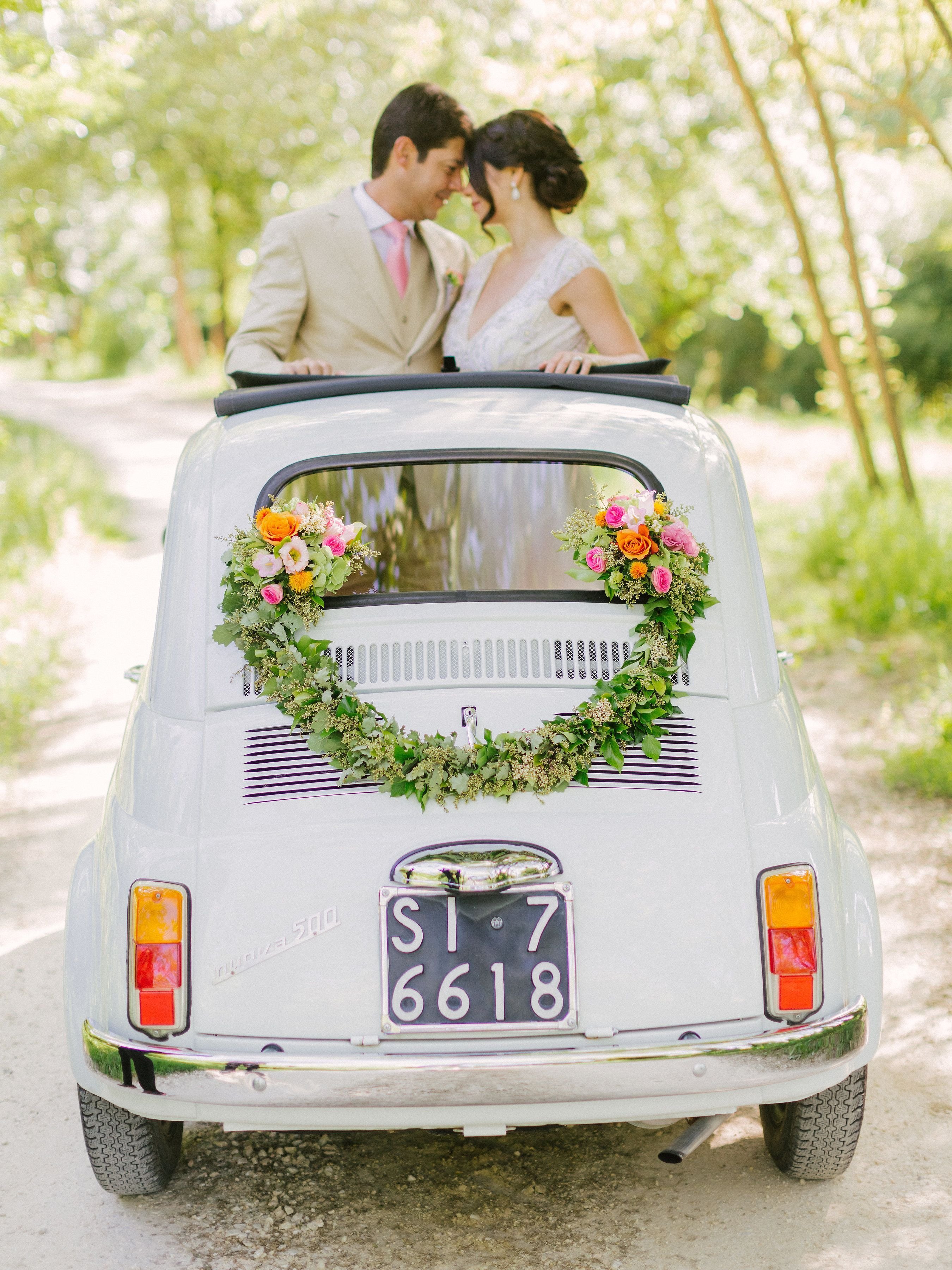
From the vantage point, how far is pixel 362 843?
254 cm

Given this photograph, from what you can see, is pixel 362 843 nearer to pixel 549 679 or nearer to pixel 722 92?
pixel 549 679

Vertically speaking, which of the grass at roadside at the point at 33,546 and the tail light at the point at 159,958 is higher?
the tail light at the point at 159,958

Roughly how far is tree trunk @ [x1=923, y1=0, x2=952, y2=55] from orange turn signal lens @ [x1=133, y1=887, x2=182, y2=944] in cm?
633

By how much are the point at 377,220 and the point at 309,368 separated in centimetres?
116

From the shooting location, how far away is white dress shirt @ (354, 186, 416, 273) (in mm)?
4902

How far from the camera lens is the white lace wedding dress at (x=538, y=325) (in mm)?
4445

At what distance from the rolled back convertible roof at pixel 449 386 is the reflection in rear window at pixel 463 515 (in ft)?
0.76

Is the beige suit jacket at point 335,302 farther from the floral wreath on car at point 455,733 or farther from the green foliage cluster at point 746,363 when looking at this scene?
the green foliage cluster at point 746,363

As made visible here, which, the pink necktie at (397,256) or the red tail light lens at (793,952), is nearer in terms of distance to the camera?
the red tail light lens at (793,952)

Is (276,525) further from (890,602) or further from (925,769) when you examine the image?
(890,602)

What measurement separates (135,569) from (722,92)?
33.4 ft

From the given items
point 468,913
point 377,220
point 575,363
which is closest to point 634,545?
point 468,913

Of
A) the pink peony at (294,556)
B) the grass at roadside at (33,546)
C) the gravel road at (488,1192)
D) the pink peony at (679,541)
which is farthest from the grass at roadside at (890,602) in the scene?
the grass at roadside at (33,546)

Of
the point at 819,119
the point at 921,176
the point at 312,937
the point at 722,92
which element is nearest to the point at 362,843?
the point at 312,937
